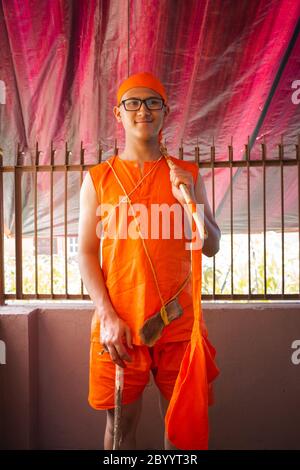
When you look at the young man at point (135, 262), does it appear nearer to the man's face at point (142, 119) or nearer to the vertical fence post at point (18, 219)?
the man's face at point (142, 119)

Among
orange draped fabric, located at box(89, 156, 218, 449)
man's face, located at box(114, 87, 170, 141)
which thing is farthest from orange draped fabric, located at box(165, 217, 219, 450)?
man's face, located at box(114, 87, 170, 141)

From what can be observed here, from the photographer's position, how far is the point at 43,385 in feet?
8.55

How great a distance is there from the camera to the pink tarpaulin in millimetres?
2469

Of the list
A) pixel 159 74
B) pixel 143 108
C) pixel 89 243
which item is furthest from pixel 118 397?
pixel 159 74

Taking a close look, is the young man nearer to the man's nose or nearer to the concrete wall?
the man's nose

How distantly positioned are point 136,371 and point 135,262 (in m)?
0.49

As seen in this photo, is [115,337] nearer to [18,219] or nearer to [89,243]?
[89,243]

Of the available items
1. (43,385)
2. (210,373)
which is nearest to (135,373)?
(210,373)

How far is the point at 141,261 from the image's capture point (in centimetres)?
166
